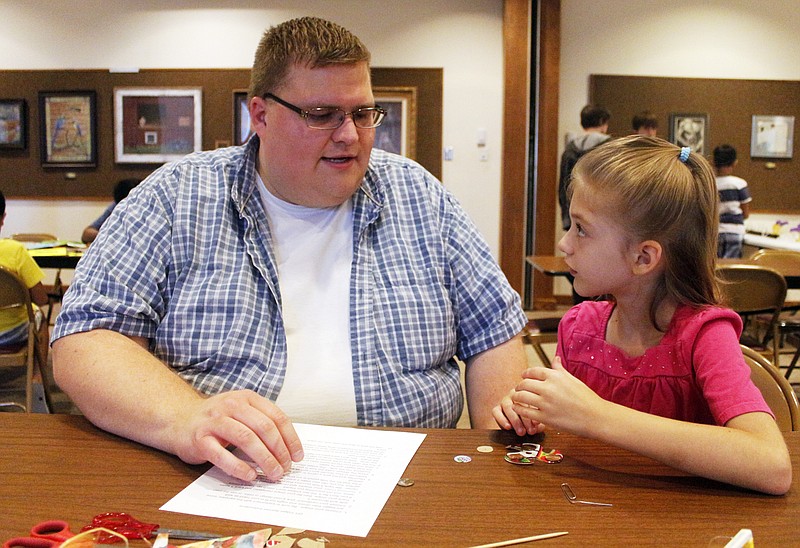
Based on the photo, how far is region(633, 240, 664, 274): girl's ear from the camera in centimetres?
127

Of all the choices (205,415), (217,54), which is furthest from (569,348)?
(217,54)

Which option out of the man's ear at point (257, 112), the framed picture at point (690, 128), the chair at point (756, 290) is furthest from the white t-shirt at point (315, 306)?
the framed picture at point (690, 128)

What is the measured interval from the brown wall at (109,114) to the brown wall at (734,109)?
170 centimetres

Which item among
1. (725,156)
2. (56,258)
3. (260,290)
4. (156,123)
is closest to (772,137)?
(725,156)

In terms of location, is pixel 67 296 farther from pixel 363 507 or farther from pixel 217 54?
pixel 217 54

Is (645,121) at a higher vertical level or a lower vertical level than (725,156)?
higher

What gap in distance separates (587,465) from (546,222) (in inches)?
234

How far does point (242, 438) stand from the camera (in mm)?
961

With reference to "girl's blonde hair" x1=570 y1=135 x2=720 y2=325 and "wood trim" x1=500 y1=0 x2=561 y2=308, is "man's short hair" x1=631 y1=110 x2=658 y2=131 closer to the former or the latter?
"wood trim" x1=500 y1=0 x2=561 y2=308

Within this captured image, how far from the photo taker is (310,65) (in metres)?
1.46

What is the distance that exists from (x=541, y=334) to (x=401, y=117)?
162 inches

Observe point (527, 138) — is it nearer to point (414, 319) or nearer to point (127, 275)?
point (414, 319)

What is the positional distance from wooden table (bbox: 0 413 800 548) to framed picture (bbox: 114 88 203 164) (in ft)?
20.6

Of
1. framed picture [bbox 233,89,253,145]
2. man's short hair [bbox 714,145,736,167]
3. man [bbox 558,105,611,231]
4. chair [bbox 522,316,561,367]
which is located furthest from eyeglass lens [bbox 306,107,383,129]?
framed picture [bbox 233,89,253,145]
